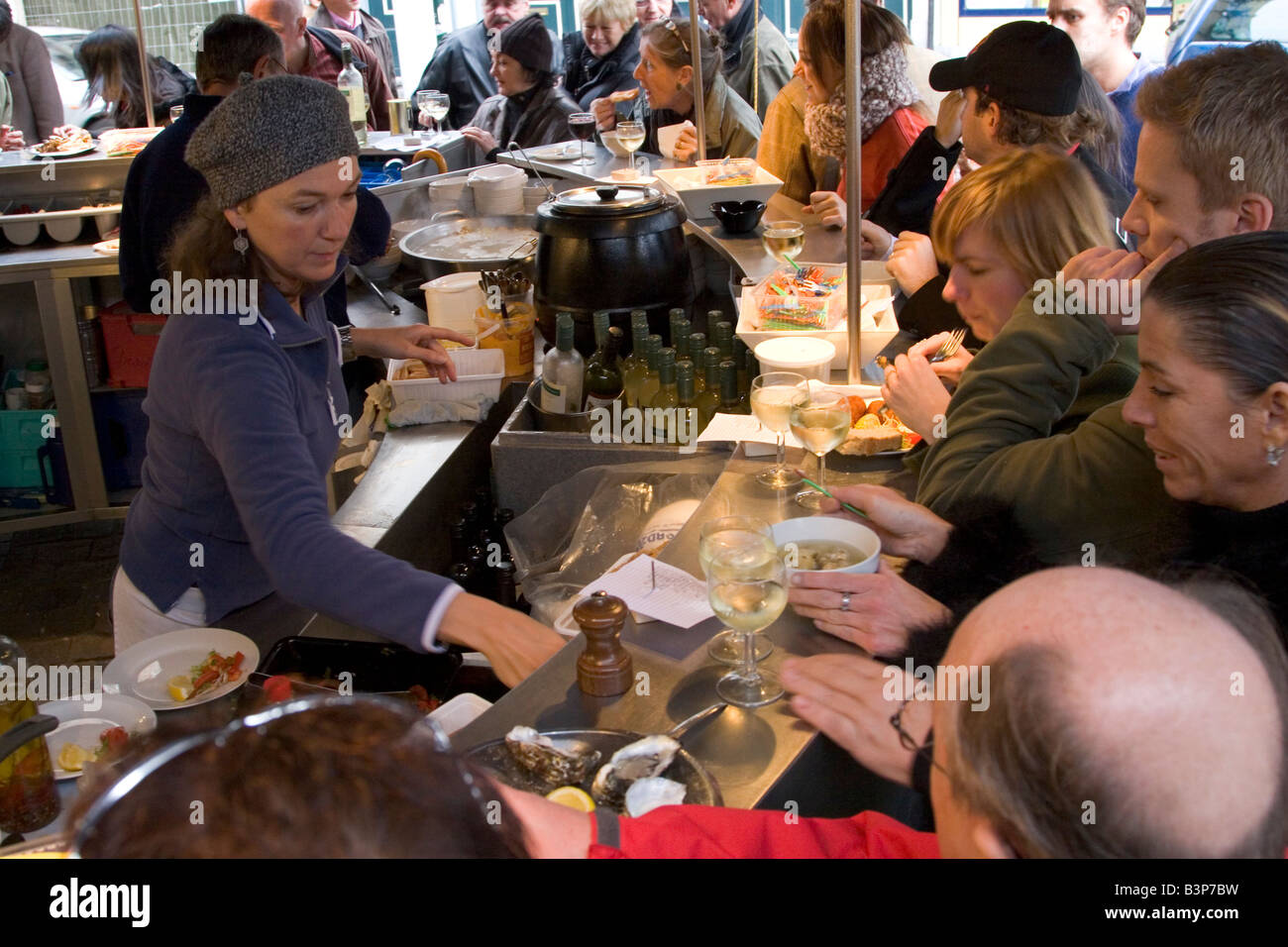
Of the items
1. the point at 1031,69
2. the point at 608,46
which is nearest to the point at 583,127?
the point at 608,46

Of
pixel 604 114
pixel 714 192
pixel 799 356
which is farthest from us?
pixel 604 114

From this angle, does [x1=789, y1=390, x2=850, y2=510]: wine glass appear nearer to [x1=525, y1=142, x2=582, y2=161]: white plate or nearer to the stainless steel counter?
the stainless steel counter

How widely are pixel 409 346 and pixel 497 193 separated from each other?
191 cm

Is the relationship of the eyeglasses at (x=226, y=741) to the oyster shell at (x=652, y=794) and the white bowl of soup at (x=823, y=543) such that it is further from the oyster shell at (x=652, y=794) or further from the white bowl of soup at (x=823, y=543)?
the white bowl of soup at (x=823, y=543)

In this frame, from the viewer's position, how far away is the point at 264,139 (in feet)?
7.26

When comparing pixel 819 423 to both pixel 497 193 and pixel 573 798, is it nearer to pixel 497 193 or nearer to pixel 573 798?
pixel 573 798

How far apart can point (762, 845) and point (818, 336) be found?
1.76 m

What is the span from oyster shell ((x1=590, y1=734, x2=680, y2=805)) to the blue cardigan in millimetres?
483

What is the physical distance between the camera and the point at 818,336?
2.83 meters

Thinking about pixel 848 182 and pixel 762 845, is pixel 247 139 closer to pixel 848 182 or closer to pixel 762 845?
pixel 848 182

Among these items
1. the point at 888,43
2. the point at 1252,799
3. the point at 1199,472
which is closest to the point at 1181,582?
the point at 1252,799

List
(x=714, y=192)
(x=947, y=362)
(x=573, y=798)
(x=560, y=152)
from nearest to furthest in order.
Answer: (x=573, y=798), (x=947, y=362), (x=714, y=192), (x=560, y=152)

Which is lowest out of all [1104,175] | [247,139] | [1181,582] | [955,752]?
[955,752]

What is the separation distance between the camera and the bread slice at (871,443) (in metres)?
2.50
